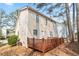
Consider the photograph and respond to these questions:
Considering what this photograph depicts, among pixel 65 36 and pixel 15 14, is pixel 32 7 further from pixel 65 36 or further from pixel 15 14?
pixel 65 36

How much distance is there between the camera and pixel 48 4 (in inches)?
85.8

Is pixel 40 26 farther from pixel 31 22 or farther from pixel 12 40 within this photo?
pixel 12 40

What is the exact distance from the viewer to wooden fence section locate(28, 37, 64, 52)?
217 cm

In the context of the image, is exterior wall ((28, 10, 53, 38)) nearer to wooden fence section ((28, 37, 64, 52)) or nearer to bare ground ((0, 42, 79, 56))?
wooden fence section ((28, 37, 64, 52))

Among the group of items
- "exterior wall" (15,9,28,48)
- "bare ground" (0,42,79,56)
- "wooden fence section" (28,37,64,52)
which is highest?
"exterior wall" (15,9,28,48)

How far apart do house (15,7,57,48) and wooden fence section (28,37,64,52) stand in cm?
5

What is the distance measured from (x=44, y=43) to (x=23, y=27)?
0.32 meters

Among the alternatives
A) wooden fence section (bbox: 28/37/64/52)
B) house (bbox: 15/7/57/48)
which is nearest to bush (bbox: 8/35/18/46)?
house (bbox: 15/7/57/48)

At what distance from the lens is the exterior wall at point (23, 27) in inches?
84.3

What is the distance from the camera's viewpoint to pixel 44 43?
2.19m

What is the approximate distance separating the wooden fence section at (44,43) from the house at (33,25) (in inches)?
1.9

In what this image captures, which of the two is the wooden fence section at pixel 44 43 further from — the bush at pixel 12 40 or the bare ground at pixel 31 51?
the bush at pixel 12 40

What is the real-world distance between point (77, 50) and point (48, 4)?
0.65 metres

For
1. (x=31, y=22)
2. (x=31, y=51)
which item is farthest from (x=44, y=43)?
(x=31, y=22)
